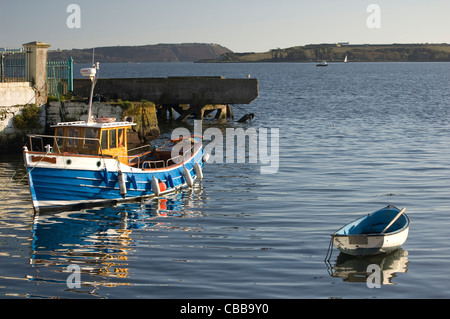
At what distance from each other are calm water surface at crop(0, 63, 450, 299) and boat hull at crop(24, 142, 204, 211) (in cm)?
44

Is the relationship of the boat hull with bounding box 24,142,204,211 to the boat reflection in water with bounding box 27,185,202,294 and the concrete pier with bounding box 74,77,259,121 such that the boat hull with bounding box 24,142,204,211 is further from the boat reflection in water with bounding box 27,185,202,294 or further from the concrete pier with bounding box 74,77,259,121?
the concrete pier with bounding box 74,77,259,121

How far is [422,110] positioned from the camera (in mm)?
61438

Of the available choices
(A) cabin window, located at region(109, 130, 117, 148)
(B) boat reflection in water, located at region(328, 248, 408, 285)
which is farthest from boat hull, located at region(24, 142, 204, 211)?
(B) boat reflection in water, located at region(328, 248, 408, 285)

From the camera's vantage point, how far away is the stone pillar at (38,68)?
104 feet

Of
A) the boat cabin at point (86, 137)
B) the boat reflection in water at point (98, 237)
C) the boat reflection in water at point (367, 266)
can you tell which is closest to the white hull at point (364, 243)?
the boat reflection in water at point (367, 266)

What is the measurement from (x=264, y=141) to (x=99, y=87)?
11.4 metres

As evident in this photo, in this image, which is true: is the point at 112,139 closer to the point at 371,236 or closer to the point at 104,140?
the point at 104,140

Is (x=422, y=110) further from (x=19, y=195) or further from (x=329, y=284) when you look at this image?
(x=329, y=284)

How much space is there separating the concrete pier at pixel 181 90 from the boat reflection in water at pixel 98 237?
19.2 meters

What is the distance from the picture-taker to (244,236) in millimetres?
19094

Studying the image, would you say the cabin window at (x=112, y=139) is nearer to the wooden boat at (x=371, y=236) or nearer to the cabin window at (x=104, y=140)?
the cabin window at (x=104, y=140)

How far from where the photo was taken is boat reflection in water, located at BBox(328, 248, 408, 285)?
15.8 m
